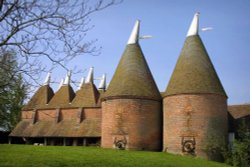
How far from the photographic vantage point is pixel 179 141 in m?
24.6

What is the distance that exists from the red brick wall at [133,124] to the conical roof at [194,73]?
1872 mm

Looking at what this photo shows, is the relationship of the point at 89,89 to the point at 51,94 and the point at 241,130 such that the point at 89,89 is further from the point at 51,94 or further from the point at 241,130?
the point at 241,130

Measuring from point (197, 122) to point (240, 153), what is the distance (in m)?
3.11

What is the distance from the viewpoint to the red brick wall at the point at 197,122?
80.1 feet

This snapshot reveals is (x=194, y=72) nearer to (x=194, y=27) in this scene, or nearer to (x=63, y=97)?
(x=194, y=27)

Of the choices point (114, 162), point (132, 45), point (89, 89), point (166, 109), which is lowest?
point (114, 162)

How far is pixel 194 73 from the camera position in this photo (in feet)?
85.0

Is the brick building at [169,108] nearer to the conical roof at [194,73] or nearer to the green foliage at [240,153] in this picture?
the conical roof at [194,73]

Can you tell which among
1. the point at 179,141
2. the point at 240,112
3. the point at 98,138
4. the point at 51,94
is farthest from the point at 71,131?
the point at 240,112

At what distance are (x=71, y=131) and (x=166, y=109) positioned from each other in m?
9.51

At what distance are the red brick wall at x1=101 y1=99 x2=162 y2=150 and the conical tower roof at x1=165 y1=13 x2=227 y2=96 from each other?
1.87 meters

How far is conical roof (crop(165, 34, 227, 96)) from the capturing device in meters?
25.3

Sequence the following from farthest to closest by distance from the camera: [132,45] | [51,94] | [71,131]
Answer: [51,94] < [71,131] < [132,45]

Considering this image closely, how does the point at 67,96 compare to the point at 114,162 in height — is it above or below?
above
